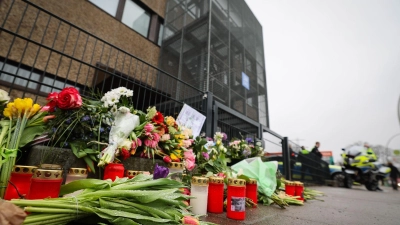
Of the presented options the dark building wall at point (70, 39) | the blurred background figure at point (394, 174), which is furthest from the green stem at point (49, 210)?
the blurred background figure at point (394, 174)

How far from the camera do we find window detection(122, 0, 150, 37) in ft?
25.8

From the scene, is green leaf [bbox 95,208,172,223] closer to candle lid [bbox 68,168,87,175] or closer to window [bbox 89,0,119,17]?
candle lid [bbox 68,168,87,175]

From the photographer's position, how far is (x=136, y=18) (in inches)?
325

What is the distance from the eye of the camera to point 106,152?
1638mm

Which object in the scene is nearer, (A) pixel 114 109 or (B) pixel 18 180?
(B) pixel 18 180

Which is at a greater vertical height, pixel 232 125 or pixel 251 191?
pixel 232 125

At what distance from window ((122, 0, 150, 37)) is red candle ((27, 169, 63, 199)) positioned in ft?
26.8

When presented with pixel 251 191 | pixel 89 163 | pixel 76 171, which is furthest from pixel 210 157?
pixel 76 171

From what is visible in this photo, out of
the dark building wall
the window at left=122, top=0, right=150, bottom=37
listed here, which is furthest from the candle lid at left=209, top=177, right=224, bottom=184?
the window at left=122, top=0, right=150, bottom=37

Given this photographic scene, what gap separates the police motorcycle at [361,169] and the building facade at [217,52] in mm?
3816

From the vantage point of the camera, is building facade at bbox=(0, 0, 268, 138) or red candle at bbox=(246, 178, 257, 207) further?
building facade at bbox=(0, 0, 268, 138)

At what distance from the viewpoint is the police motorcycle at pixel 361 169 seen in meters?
7.25

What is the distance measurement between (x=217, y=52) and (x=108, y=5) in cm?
469

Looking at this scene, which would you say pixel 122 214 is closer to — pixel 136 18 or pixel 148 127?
pixel 148 127
